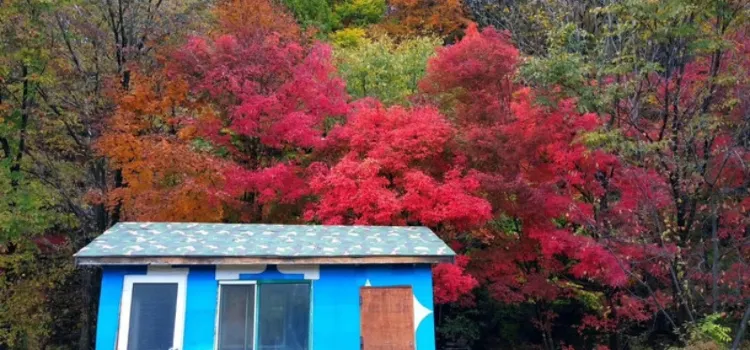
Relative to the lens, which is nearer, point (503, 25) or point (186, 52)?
point (186, 52)

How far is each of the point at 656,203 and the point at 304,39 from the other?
458 inches

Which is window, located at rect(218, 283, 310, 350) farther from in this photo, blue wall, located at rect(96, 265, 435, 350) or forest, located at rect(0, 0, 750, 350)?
forest, located at rect(0, 0, 750, 350)

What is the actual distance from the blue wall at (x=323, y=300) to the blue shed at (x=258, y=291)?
2cm

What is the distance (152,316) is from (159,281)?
52 cm

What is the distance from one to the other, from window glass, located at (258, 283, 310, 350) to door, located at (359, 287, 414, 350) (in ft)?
3.02

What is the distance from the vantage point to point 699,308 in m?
11.6

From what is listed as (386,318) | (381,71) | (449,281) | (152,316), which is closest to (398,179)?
(449,281)

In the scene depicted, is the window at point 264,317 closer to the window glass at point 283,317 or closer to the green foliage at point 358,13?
the window glass at point 283,317

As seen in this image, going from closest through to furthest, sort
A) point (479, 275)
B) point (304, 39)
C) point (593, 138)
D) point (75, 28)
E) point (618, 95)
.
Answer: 1. point (593, 138)
2. point (618, 95)
3. point (479, 275)
4. point (75, 28)
5. point (304, 39)

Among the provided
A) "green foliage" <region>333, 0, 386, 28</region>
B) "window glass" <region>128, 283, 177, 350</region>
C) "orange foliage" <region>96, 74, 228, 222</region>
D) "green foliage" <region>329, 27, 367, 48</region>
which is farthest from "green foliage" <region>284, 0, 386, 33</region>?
"window glass" <region>128, 283, 177, 350</region>

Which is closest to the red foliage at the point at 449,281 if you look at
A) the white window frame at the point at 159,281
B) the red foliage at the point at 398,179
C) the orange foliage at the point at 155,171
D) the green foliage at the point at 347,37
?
the red foliage at the point at 398,179

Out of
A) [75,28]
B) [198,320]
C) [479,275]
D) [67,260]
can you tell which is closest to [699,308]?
[479,275]

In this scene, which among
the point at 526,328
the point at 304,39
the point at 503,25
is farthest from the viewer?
the point at 503,25

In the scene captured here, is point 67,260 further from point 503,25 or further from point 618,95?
point 503,25
